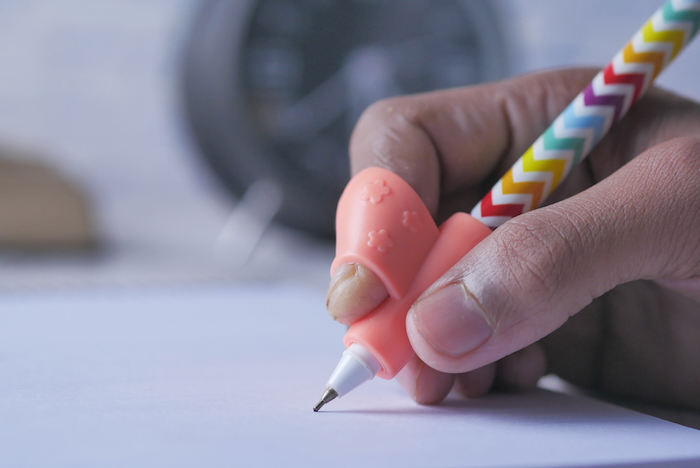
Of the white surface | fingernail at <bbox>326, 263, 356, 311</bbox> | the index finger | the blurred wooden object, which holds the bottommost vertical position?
the white surface

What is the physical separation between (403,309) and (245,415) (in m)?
0.10

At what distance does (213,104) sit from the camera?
0.86m

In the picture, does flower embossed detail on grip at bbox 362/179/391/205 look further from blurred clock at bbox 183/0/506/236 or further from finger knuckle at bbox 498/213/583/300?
blurred clock at bbox 183/0/506/236

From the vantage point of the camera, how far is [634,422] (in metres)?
0.31

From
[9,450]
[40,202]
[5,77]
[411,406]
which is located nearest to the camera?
[9,450]

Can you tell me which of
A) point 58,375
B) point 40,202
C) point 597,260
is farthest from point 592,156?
point 40,202

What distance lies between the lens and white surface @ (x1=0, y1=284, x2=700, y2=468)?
0.79 ft

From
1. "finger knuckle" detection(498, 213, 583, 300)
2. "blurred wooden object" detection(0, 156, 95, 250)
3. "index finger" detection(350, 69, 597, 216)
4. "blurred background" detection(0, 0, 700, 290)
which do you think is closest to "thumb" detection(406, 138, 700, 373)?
"finger knuckle" detection(498, 213, 583, 300)

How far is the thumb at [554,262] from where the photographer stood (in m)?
0.30

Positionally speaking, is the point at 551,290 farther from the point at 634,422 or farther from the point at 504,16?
the point at 504,16

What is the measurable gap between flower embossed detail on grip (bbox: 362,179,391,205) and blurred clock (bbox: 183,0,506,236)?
0.56 metres

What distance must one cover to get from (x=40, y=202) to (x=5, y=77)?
0.48 meters

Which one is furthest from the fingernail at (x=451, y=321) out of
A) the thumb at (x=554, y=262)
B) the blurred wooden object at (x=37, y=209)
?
the blurred wooden object at (x=37, y=209)

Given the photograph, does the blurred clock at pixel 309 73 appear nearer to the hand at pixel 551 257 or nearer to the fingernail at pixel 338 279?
the hand at pixel 551 257
